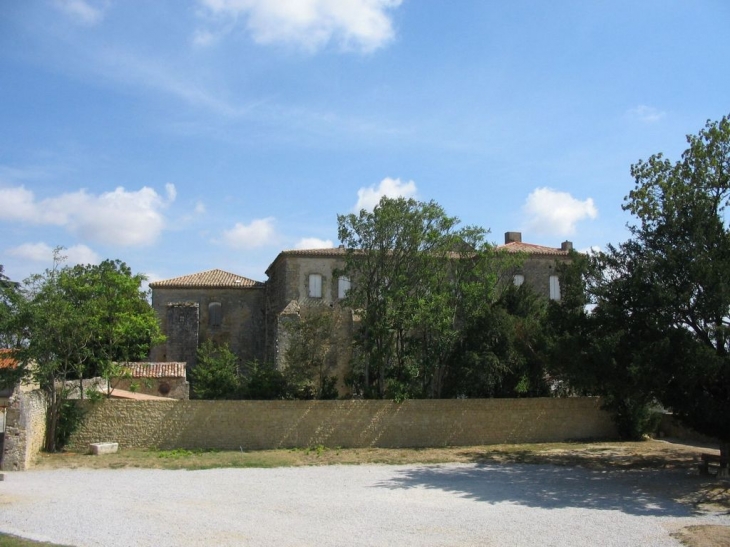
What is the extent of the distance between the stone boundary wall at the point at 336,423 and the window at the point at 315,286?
16437 millimetres

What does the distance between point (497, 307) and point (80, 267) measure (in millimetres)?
16235

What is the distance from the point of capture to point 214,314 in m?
42.7

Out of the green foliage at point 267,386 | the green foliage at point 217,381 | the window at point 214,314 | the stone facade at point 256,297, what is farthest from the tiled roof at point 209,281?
the green foliage at point 267,386

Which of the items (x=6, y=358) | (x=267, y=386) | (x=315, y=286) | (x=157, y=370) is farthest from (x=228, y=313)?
(x=6, y=358)

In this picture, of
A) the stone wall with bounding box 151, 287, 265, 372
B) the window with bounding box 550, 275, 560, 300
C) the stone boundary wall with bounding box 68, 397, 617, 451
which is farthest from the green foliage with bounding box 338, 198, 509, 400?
the stone wall with bounding box 151, 287, 265, 372

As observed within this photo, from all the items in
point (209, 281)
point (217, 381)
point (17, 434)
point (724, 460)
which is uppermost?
point (209, 281)

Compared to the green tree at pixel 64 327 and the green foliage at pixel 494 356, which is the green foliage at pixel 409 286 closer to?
the green foliage at pixel 494 356

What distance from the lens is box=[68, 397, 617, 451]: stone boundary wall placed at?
21.8m

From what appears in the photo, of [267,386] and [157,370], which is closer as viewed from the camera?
[267,386]

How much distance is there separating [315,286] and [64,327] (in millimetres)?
19736

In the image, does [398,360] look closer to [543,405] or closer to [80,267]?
[543,405]

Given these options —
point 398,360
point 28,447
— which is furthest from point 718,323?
point 28,447

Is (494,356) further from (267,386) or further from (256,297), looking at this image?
(256,297)

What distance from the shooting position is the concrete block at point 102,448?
2066 cm
